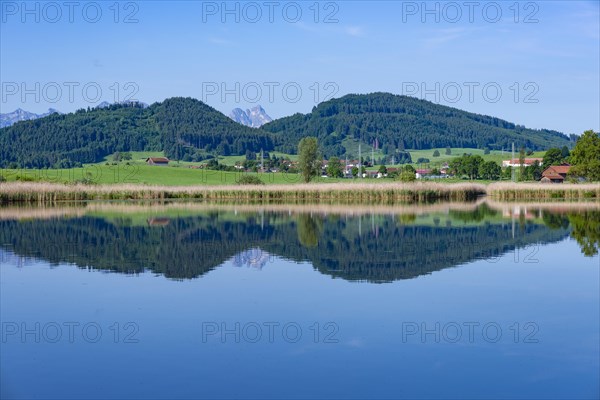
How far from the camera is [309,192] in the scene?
5231 centimetres

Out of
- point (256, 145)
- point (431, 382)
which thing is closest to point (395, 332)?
point (431, 382)

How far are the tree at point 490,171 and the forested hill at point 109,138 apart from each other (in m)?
74.3

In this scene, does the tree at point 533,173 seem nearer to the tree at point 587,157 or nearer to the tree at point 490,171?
the tree at point 490,171

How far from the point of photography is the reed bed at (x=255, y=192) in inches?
1906

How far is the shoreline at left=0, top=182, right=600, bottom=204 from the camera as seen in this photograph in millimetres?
48844

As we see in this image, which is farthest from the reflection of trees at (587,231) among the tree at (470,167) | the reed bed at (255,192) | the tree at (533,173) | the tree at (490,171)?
the tree at (470,167)

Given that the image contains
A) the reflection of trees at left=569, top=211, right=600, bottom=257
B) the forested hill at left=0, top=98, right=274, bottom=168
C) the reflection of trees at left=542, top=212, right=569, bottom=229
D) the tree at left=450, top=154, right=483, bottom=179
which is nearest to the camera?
the reflection of trees at left=569, top=211, right=600, bottom=257

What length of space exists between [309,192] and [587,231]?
29.5 m

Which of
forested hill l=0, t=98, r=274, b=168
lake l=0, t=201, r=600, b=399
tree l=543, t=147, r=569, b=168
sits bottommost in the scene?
lake l=0, t=201, r=600, b=399

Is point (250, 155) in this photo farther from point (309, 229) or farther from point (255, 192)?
point (309, 229)

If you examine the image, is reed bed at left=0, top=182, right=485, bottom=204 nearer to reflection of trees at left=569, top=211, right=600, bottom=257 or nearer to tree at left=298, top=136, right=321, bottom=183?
tree at left=298, top=136, right=321, bottom=183

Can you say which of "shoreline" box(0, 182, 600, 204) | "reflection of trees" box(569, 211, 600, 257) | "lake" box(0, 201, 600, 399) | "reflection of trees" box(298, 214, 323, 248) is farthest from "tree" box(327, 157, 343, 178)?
"lake" box(0, 201, 600, 399)

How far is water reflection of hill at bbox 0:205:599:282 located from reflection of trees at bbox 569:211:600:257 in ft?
0.67

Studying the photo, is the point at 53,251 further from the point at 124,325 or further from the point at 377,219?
the point at 377,219
